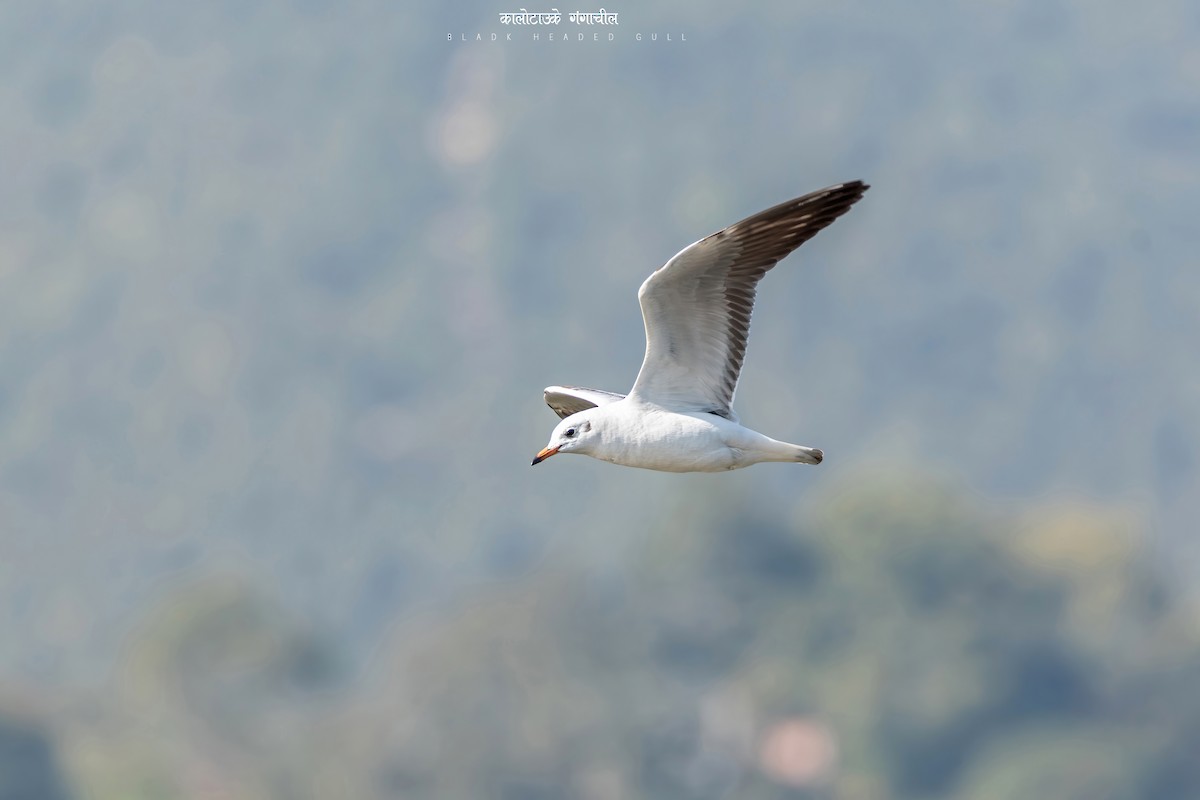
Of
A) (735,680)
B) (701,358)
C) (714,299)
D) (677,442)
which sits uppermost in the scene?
(714,299)

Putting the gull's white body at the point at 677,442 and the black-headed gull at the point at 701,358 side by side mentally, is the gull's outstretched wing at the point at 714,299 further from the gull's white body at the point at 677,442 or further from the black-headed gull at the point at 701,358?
the gull's white body at the point at 677,442

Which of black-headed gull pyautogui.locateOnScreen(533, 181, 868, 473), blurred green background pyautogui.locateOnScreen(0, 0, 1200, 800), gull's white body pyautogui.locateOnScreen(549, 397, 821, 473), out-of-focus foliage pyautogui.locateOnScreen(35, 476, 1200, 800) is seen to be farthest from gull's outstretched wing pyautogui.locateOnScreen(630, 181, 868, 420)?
blurred green background pyautogui.locateOnScreen(0, 0, 1200, 800)

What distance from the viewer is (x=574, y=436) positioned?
12266mm

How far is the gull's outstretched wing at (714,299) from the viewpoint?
11.4 metres

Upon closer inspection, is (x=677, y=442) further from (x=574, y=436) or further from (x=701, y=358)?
(x=574, y=436)

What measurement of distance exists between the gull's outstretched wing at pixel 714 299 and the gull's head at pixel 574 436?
358mm

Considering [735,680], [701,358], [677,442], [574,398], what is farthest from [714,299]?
[735,680]

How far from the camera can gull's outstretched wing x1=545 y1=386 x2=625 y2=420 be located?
13.4 m

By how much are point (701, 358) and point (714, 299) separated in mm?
442

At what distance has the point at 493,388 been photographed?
14400 centimetres

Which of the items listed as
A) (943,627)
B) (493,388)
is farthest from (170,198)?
(943,627)

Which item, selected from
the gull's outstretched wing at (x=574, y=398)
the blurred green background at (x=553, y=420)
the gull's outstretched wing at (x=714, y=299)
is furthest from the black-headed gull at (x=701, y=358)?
the blurred green background at (x=553, y=420)

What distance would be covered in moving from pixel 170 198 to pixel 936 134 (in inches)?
2604

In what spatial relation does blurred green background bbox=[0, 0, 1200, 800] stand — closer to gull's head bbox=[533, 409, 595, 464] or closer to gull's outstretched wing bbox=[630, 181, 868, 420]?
gull's head bbox=[533, 409, 595, 464]
